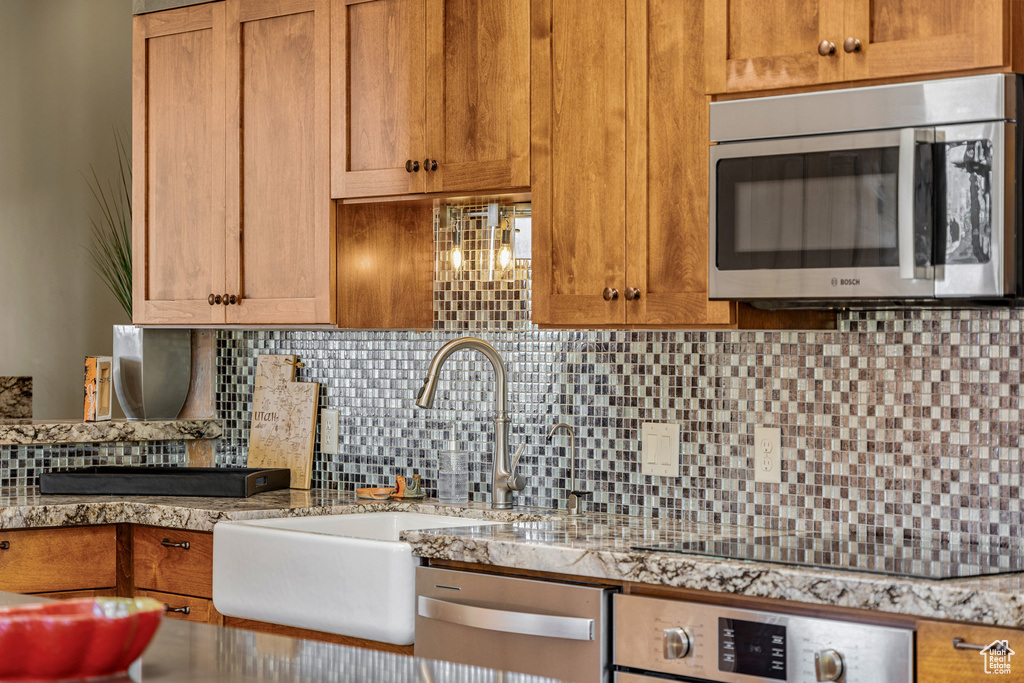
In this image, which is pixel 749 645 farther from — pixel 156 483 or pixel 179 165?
pixel 179 165

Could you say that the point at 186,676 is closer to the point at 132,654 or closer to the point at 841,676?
the point at 132,654

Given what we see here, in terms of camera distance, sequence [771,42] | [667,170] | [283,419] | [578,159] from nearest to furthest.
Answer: [771,42]
[667,170]
[578,159]
[283,419]

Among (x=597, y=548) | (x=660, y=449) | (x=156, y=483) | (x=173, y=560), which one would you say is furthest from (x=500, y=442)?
(x=156, y=483)

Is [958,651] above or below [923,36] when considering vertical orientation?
below

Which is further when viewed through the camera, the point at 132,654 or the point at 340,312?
the point at 340,312

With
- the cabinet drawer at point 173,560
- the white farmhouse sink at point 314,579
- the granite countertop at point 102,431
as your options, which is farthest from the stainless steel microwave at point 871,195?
the granite countertop at point 102,431

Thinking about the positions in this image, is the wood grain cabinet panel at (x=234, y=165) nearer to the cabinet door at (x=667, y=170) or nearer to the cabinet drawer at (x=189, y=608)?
the cabinet drawer at (x=189, y=608)

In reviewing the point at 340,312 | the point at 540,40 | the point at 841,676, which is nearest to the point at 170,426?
the point at 340,312

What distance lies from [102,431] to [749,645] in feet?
7.36

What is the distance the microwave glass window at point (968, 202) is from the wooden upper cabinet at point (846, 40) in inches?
6.2

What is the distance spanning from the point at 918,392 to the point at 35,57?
12.1 feet

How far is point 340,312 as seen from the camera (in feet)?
10.6

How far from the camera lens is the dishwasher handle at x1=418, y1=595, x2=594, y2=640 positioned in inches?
89.7

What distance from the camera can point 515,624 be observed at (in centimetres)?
236
